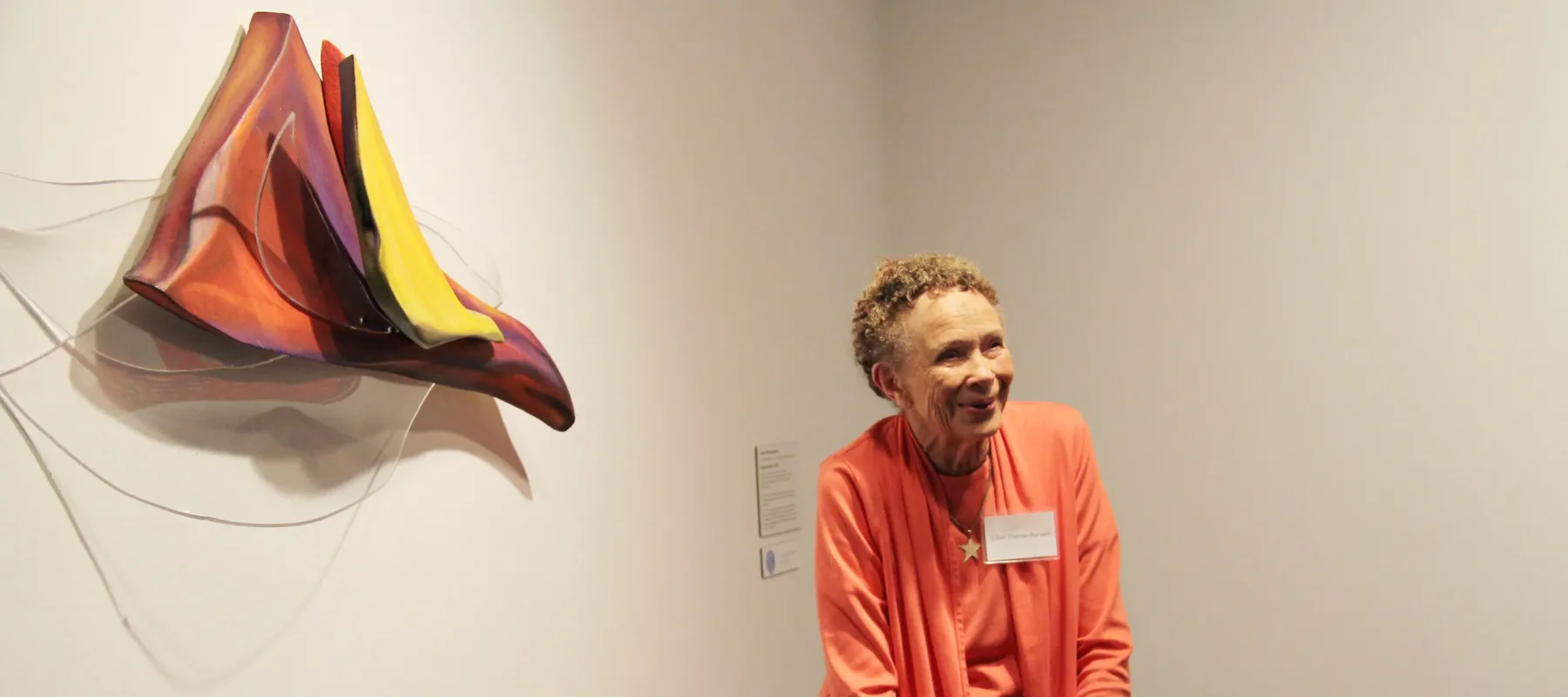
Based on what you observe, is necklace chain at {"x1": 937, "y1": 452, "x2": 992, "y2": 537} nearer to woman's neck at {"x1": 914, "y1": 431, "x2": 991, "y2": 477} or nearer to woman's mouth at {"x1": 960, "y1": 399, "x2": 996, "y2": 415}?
woman's neck at {"x1": 914, "y1": 431, "x2": 991, "y2": 477}

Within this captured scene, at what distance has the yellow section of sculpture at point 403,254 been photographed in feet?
5.21

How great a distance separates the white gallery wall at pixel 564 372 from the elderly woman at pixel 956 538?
2.01 ft

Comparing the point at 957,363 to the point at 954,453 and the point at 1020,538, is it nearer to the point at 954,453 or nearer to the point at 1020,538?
the point at 954,453

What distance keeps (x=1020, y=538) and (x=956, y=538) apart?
95 mm

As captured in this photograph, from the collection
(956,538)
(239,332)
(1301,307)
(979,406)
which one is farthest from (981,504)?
(1301,307)

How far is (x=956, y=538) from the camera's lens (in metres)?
1.67

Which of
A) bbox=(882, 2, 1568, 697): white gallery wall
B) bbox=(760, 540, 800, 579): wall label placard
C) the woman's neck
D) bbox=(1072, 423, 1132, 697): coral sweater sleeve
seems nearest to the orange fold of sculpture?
the woman's neck

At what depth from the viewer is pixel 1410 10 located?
2555 millimetres

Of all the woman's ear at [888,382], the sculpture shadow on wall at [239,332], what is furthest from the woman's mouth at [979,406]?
the sculpture shadow on wall at [239,332]

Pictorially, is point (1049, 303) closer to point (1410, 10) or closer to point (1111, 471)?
point (1111, 471)

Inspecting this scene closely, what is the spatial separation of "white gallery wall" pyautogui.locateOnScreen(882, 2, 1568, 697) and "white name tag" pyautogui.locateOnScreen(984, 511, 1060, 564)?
132 cm

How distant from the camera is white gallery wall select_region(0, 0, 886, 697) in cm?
139

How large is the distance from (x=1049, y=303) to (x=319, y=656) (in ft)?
6.79

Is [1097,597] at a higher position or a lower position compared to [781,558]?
higher
